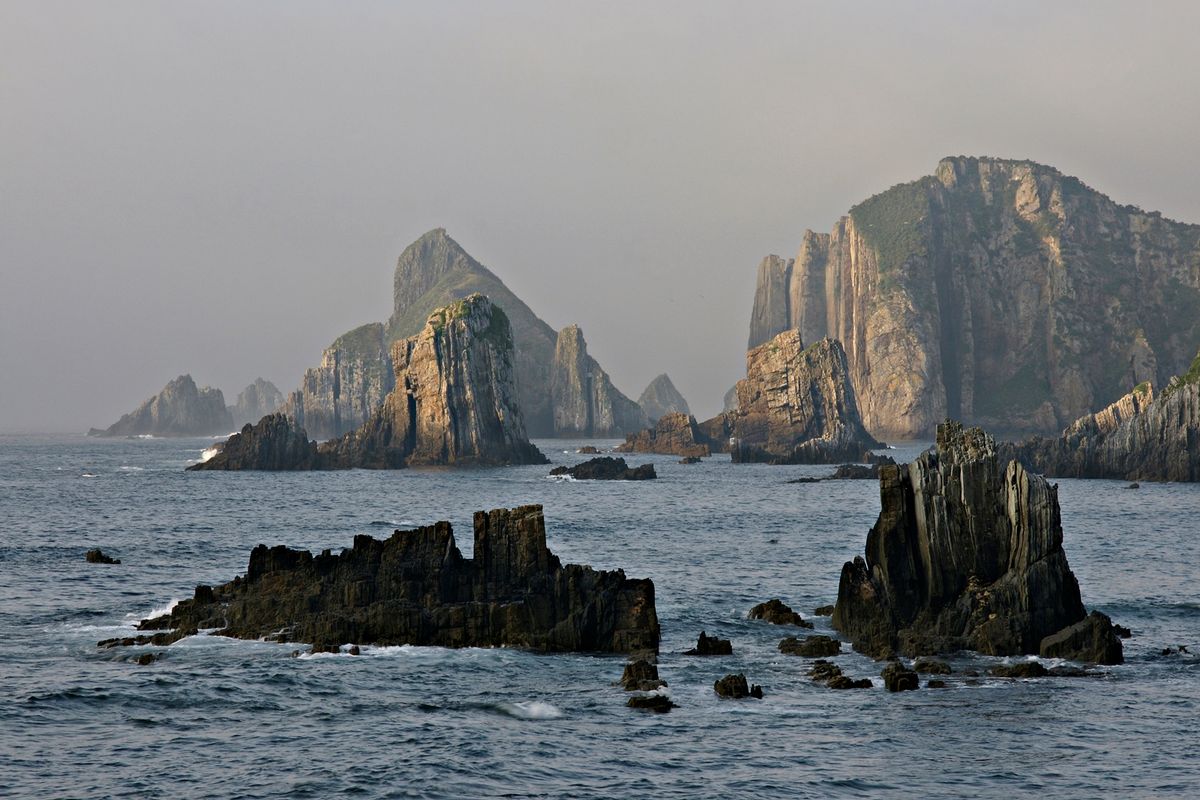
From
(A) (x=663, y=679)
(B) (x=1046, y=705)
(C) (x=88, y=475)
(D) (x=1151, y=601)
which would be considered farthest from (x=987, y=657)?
(C) (x=88, y=475)

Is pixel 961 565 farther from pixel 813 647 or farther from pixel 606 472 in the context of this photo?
pixel 606 472

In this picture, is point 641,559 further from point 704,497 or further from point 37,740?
point 704,497

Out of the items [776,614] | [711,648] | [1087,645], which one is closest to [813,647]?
[711,648]

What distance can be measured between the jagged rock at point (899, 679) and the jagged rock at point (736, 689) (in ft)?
13.8

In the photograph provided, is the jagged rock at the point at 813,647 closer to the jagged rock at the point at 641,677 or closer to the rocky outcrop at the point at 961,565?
the rocky outcrop at the point at 961,565

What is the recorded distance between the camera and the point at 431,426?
189 metres

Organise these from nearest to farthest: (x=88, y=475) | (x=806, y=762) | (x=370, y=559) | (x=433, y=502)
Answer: (x=806, y=762) < (x=370, y=559) < (x=433, y=502) < (x=88, y=475)

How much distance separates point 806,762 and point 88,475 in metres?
149

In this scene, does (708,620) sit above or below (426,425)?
below

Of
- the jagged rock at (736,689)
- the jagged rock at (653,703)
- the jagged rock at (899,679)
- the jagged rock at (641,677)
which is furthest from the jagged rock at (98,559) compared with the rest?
the jagged rock at (899,679)

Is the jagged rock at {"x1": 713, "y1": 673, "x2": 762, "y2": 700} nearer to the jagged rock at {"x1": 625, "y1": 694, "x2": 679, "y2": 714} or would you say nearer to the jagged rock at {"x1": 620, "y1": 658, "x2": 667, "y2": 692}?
the jagged rock at {"x1": 620, "y1": 658, "x2": 667, "y2": 692}

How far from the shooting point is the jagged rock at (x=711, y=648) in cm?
4450

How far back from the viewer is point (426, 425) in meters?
190

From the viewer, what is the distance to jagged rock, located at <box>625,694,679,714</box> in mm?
36216
